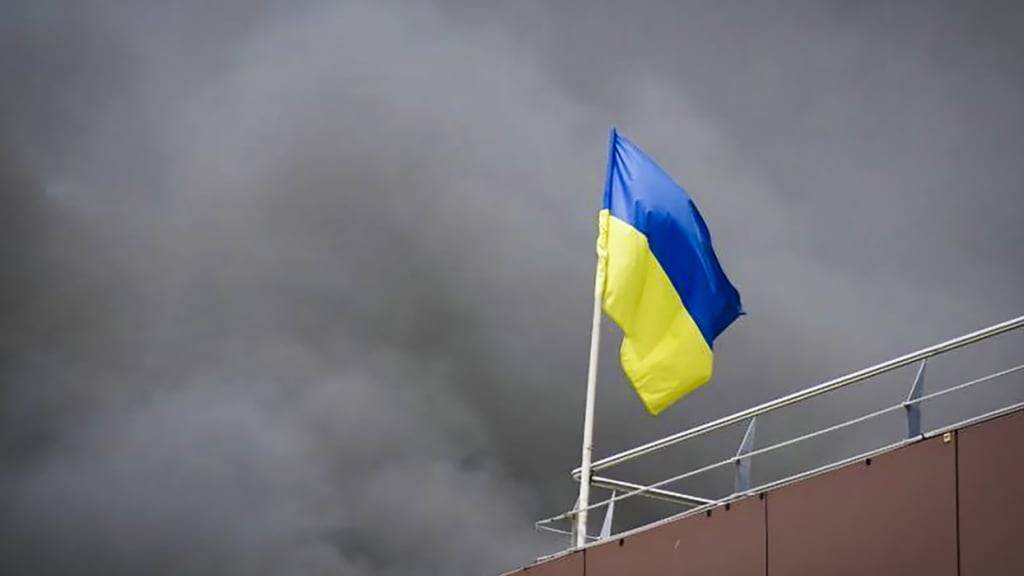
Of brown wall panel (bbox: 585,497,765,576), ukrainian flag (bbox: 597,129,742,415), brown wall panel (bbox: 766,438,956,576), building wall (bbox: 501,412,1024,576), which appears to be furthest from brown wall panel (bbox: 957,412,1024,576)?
ukrainian flag (bbox: 597,129,742,415)

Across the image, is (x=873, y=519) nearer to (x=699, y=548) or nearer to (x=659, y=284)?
(x=699, y=548)

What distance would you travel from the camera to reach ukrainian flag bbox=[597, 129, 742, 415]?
22.5 metres

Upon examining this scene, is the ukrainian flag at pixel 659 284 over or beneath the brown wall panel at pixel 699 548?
over

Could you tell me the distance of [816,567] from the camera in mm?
17641

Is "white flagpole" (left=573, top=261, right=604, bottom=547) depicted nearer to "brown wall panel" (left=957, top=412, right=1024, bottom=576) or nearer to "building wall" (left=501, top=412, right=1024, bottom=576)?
"building wall" (left=501, top=412, right=1024, bottom=576)

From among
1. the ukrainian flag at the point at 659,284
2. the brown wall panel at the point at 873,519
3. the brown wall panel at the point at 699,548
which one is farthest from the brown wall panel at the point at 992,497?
the ukrainian flag at the point at 659,284

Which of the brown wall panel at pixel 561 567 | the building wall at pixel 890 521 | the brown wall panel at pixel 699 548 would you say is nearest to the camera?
the building wall at pixel 890 521

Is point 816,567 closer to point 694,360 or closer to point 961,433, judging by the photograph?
point 961,433

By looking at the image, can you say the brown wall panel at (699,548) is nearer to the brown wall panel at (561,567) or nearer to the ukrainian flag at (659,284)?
the brown wall panel at (561,567)

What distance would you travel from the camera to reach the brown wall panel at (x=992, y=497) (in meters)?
15.8

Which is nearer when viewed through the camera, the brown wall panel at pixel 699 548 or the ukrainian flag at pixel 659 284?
the brown wall panel at pixel 699 548

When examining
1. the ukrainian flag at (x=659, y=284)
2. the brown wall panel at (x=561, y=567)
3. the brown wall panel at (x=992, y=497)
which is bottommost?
the brown wall panel at (x=992, y=497)

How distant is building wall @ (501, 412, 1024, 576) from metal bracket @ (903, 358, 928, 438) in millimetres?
271

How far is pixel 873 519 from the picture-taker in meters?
17.1
